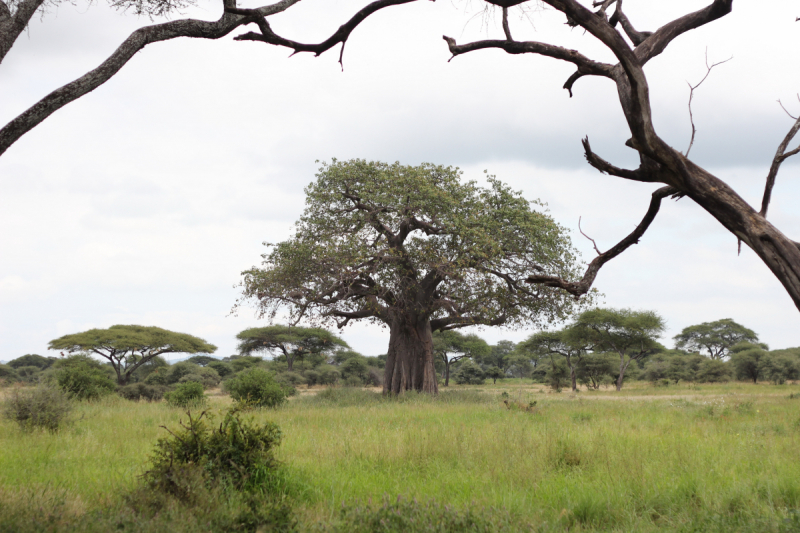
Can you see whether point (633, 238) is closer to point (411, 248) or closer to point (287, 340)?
point (411, 248)

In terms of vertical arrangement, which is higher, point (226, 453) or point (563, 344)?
point (563, 344)

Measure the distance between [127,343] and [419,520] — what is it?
3271cm

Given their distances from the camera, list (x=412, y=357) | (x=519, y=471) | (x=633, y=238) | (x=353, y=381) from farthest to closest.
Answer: (x=353, y=381) < (x=412, y=357) < (x=519, y=471) < (x=633, y=238)

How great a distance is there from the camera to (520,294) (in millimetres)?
19000

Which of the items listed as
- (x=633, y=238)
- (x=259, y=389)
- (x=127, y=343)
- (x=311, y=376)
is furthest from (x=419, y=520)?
(x=311, y=376)

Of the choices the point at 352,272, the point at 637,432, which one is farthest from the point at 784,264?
the point at 352,272

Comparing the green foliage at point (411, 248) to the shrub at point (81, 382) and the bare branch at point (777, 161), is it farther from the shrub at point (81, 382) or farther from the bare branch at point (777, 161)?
the bare branch at point (777, 161)

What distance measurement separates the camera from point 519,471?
19.4 ft

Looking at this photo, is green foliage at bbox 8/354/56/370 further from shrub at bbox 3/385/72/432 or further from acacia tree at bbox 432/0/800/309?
acacia tree at bbox 432/0/800/309

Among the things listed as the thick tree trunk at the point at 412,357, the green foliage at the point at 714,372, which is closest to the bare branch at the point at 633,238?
the thick tree trunk at the point at 412,357

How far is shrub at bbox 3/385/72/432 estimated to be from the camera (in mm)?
9562

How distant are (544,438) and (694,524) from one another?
11.3 ft

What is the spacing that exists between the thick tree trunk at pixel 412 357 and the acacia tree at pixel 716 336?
43.8m

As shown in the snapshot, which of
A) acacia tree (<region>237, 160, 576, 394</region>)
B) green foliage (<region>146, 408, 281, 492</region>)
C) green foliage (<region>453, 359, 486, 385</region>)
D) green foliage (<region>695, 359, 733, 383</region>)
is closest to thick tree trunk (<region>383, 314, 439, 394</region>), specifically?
acacia tree (<region>237, 160, 576, 394</region>)
